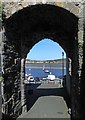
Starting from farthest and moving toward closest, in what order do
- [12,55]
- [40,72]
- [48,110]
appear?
[40,72], [48,110], [12,55]

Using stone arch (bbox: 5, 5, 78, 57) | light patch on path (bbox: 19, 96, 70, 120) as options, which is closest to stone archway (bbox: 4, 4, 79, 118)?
stone arch (bbox: 5, 5, 78, 57)

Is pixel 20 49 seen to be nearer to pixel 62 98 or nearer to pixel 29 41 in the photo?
pixel 29 41

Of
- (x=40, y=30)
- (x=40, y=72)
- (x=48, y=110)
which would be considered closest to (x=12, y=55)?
(x=40, y=30)

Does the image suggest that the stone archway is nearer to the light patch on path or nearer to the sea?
the light patch on path

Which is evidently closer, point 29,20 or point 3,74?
point 3,74

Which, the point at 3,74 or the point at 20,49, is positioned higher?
the point at 20,49

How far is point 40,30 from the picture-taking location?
11906 millimetres

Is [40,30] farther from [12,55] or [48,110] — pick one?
[48,110]

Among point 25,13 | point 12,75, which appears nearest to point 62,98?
point 12,75

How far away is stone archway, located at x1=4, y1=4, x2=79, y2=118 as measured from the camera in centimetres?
838

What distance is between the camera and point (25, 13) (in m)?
→ 8.59

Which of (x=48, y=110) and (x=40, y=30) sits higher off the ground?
(x=40, y=30)

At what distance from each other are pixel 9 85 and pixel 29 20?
219 centimetres

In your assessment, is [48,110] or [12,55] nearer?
[12,55]
